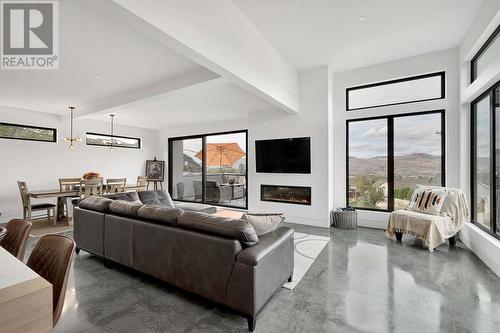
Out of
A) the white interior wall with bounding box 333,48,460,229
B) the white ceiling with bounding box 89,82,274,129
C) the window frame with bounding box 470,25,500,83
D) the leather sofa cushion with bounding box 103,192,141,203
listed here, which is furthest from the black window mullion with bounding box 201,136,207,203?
the window frame with bounding box 470,25,500,83

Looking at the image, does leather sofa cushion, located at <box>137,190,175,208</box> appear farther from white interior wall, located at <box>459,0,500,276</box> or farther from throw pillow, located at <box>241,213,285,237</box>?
white interior wall, located at <box>459,0,500,276</box>

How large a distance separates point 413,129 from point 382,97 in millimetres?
882

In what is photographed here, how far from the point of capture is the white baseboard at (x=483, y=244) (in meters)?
2.67

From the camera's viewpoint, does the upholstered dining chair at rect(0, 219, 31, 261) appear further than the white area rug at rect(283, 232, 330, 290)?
No

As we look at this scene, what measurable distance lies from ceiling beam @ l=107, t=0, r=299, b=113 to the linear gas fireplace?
2.12 meters

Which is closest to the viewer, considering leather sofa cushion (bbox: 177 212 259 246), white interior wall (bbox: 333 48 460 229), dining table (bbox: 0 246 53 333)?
dining table (bbox: 0 246 53 333)

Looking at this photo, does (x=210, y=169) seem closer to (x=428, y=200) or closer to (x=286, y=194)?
(x=286, y=194)

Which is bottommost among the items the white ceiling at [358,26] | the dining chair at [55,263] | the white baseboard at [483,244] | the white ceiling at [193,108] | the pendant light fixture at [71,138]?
the white baseboard at [483,244]

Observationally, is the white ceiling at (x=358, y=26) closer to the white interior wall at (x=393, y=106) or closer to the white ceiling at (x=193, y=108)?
the white interior wall at (x=393, y=106)

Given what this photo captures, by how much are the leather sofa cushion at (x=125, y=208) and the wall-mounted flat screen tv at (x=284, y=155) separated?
326cm

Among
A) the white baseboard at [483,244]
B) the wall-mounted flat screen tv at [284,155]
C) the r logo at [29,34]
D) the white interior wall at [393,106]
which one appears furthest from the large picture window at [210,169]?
the white baseboard at [483,244]

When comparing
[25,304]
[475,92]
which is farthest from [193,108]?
[475,92]

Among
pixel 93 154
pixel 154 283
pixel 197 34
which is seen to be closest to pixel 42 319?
pixel 154 283

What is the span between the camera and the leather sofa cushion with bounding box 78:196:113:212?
2.91m
